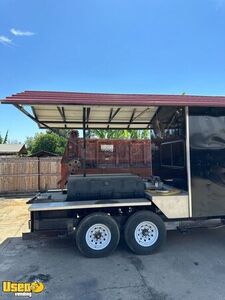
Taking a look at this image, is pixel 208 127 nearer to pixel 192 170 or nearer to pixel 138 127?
pixel 192 170

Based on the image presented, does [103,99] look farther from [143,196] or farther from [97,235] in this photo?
[97,235]

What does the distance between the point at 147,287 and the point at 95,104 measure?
314 cm

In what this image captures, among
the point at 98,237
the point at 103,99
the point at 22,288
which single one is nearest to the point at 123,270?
the point at 98,237

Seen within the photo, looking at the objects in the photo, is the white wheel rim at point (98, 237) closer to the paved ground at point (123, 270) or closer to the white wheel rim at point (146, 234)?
the paved ground at point (123, 270)

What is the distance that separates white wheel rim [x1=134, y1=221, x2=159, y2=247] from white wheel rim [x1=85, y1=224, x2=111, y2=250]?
0.57 m

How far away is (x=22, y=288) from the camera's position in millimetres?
4008

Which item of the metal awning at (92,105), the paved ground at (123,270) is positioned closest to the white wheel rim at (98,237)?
the paved ground at (123,270)

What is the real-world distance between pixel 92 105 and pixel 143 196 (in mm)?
2155

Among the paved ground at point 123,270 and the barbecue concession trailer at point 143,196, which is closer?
the paved ground at point 123,270

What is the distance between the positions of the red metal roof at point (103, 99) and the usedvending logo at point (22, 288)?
2917mm

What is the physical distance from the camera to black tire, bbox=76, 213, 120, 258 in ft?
16.8

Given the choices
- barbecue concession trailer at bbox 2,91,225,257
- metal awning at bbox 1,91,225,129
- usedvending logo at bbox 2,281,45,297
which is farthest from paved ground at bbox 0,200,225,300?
metal awning at bbox 1,91,225,129

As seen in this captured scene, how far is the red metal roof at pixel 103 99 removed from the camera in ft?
16.1

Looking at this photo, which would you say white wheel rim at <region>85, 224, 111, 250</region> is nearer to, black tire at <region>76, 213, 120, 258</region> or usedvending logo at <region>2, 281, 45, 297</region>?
black tire at <region>76, 213, 120, 258</region>
